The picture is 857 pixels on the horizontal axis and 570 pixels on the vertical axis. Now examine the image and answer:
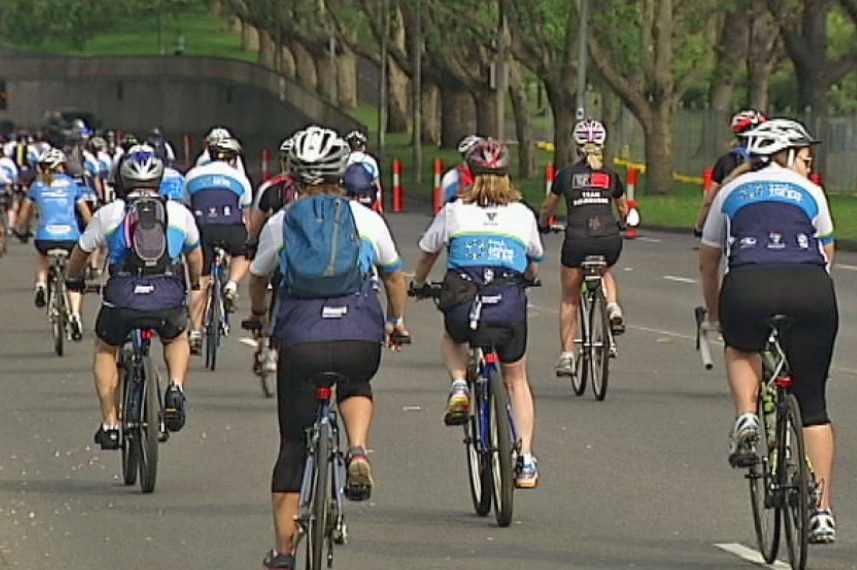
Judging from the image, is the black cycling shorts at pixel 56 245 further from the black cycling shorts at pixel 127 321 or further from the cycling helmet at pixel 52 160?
the black cycling shorts at pixel 127 321

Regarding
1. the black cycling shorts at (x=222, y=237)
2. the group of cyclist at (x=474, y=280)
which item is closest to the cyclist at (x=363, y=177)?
the black cycling shorts at (x=222, y=237)

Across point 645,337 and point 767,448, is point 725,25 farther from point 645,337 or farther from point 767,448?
point 767,448

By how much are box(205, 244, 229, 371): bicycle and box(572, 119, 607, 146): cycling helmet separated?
3.57 m

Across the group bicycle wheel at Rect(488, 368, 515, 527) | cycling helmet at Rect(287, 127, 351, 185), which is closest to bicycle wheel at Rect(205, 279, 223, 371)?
bicycle wheel at Rect(488, 368, 515, 527)

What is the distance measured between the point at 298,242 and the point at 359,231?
0.32 meters

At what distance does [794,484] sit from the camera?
9125mm

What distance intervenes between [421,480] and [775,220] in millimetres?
3482

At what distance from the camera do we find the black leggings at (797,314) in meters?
9.14

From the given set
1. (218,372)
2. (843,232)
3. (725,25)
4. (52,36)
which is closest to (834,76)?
(725,25)

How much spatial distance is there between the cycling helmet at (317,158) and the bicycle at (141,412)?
11.1ft

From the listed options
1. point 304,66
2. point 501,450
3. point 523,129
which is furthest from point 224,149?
point 304,66

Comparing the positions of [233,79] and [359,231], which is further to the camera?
[233,79]

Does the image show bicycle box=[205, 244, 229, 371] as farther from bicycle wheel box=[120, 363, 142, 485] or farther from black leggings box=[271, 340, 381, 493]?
Result: black leggings box=[271, 340, 381, 493]

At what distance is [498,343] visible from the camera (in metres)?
11.0
